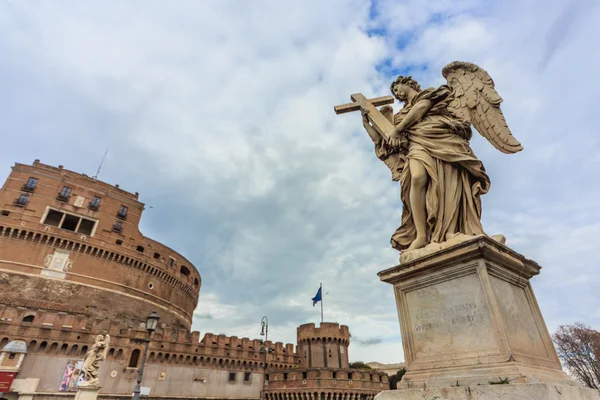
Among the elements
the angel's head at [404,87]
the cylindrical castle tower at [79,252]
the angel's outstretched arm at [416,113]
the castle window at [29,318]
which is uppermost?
the cylindrical castle tower at [79,252]

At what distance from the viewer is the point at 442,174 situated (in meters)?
3.46

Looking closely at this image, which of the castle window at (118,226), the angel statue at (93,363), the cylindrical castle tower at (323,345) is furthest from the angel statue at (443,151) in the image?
the castle window at (118,226)

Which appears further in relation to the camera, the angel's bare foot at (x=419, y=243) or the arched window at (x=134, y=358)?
the arched window at (x=134, y=358)

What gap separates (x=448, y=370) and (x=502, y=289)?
835 millimetres

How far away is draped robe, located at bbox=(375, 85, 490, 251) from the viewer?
3322 millimetres

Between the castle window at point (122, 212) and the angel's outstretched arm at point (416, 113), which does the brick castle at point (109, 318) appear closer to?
the castle window at point (122, 212)

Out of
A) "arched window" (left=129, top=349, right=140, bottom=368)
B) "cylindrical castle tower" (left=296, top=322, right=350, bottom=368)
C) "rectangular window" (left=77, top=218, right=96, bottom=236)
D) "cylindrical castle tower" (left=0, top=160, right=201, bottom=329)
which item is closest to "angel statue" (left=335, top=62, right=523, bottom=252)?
"arched window" (left=129, top=349, right=140, bottom=368)

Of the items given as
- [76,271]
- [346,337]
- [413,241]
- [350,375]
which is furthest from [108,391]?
[413,241]

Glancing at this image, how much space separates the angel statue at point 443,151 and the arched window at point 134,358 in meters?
35.0

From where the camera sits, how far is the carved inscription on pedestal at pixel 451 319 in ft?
8.23

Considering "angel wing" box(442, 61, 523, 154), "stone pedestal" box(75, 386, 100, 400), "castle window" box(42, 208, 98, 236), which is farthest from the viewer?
"castle window" box(42, 208, 98, 236)

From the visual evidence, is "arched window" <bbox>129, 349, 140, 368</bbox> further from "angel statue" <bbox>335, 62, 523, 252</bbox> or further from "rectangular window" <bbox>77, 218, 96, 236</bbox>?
"angel statue" <bbox>335, 62, 523, 252</bbox>

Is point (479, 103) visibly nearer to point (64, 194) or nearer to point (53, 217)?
point (53, 217)

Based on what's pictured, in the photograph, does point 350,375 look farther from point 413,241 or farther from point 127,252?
point 413,241
